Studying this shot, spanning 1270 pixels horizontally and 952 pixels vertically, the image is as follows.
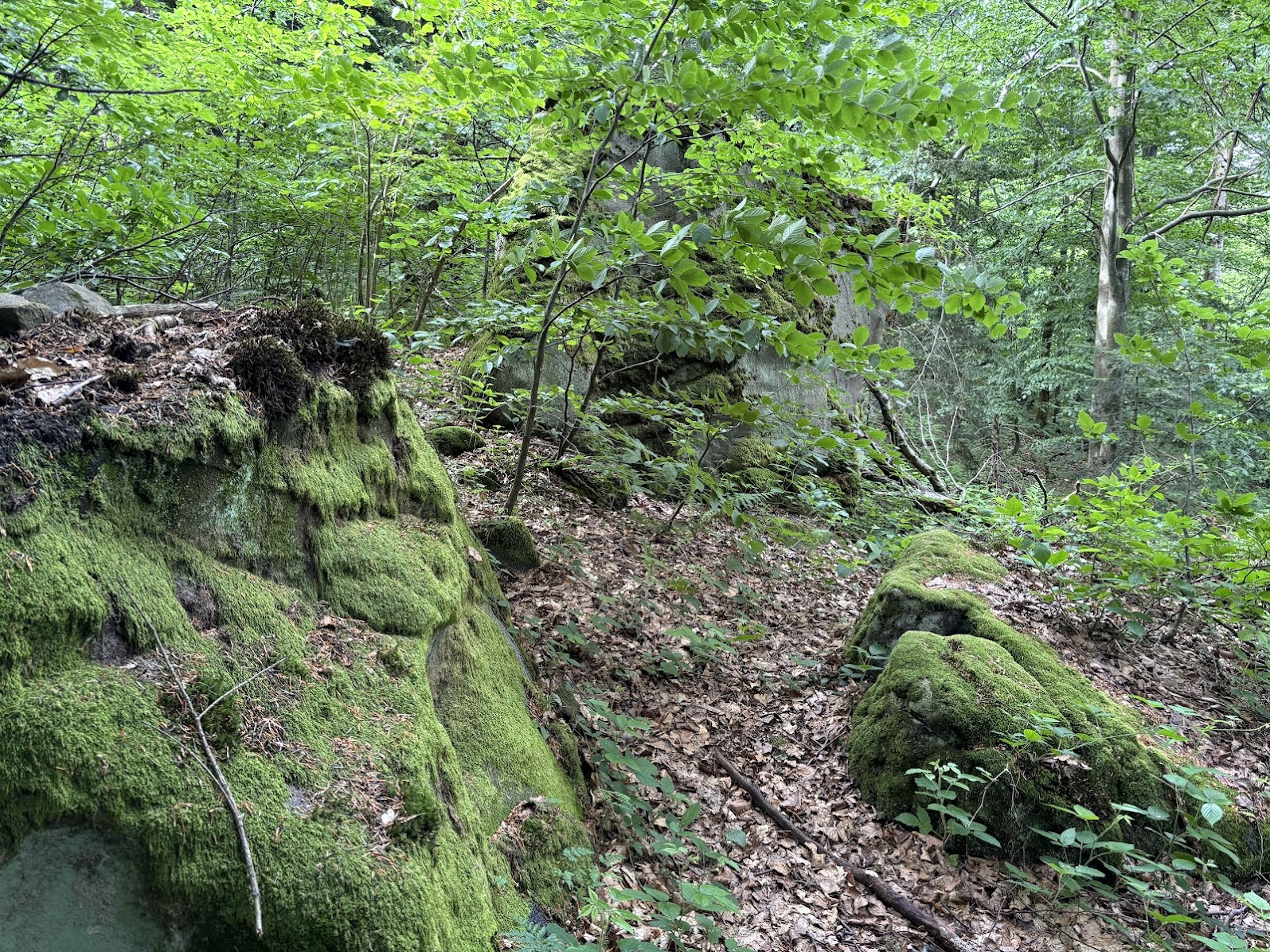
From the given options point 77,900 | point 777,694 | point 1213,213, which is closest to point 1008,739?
point 777,694

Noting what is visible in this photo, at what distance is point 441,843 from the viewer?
2.22 metres

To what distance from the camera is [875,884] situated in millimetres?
3836

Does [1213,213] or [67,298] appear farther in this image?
[1213,213]

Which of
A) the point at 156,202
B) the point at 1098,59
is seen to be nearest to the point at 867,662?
the point at 156,202

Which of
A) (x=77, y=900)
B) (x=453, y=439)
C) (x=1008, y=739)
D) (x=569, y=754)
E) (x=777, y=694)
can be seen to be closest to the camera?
(x=77, y=900)

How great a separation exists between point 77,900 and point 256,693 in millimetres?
628

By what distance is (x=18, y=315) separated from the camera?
101 inches

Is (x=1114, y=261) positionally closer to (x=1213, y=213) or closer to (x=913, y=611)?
(x=1213, y=213)

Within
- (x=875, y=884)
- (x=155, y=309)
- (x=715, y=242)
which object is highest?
(x=715, y=242)

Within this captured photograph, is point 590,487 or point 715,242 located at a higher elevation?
point 715,242

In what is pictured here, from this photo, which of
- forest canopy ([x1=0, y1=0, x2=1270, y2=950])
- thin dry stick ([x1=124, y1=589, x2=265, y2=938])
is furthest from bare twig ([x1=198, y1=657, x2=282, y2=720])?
forest canopy ([x1=0, y1=0, x2=1270, y2=950])

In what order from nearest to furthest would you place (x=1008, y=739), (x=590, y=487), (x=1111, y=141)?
1. (x=1008, y=739)
2. (x=590, y=487)
3. (x=1111, y=141)

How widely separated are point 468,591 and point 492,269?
6348mm

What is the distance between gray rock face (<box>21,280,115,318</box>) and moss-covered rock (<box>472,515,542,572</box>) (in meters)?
2.63
